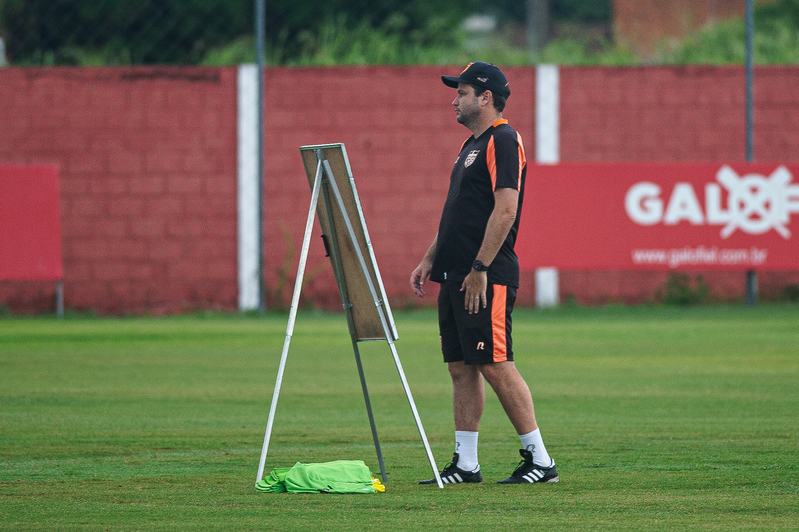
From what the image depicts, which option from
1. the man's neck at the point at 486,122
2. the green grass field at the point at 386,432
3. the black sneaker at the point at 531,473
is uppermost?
the man's neck at the point at 486,122

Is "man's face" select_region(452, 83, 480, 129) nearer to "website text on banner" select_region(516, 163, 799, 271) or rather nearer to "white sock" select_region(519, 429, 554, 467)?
"white sock" select_region(519, 429, 554, 467)

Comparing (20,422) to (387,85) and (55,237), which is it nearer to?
(55,237)

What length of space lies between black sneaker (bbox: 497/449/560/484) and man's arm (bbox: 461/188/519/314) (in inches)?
32.4

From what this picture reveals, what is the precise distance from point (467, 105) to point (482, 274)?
3.00 ft

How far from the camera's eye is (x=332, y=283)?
21.5 meters

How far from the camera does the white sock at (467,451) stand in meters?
6.13

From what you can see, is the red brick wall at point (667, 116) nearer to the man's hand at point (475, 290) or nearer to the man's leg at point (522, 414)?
the man's leg at point (522, 414)

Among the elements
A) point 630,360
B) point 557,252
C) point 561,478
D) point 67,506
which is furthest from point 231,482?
point 557,252

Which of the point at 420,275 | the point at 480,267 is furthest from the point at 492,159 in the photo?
the point at 420,275

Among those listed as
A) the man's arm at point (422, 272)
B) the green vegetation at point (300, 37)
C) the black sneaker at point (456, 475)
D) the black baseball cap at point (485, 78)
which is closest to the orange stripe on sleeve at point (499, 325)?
the man's arm at point (422, 272)

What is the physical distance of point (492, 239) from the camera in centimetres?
590

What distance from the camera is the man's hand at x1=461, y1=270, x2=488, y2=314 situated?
590 centimetres

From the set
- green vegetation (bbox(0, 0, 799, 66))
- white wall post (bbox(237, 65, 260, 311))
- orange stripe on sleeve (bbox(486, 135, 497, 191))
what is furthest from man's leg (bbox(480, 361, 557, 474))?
green vegetation (bbox(0, 0, 799, 66))

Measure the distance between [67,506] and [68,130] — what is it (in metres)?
16.6
